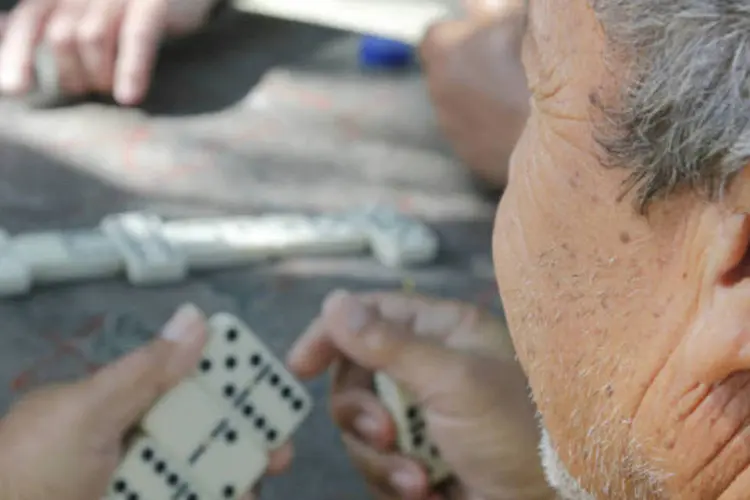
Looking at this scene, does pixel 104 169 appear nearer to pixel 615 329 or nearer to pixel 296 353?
pixel 296 353

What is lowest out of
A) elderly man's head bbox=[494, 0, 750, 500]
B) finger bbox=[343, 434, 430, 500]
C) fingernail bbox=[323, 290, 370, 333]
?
finger bbox=[343, 434, 430, 500]

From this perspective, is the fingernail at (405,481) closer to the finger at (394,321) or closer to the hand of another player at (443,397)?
the hand of another player at (443,397)

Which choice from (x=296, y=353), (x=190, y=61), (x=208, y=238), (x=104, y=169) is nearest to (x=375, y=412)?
(x=296, y=353)

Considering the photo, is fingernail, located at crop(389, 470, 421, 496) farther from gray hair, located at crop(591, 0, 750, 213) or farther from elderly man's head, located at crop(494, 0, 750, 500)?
gray hair, located at crop(591, 0, 750, 213)

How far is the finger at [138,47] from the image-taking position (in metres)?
1.55

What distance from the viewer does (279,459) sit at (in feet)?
2.90

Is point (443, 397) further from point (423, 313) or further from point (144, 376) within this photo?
point (144, 376)

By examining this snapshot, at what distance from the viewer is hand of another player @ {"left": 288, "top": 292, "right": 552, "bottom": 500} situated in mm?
870

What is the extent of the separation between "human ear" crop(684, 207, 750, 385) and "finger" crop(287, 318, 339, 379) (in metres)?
0.48

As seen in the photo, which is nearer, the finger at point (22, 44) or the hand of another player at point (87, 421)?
the hand of another player at point (87, 421)

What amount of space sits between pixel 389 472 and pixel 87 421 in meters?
0.26

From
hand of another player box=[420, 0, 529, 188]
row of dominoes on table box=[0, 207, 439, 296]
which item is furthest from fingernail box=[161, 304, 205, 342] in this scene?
hand of another player box=[420, 0, 529, 188]

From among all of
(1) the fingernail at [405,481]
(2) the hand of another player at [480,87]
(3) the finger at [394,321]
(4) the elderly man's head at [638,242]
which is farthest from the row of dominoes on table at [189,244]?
(4) the elderly man's head at [638,242]

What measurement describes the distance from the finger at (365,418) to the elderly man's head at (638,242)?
336 mm
